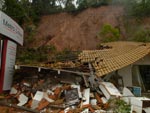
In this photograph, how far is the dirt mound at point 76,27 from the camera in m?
30.2

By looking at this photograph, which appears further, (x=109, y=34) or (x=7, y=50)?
(x=109, y=34)

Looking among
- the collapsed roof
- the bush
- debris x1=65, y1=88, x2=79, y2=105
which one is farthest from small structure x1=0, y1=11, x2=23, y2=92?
the bush

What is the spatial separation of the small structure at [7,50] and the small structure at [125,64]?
399 cm

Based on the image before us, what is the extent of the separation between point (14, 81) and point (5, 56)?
6.49ft

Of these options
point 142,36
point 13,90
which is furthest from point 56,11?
point 13,90

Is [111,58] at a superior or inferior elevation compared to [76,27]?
inferior

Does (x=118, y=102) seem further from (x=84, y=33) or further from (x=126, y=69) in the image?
(x=84, y=33)

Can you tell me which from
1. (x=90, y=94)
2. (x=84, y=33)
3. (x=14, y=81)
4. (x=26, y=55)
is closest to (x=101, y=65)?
(x=90, y=94)

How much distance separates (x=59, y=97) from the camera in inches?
519

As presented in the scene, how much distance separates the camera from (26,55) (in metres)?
22.0

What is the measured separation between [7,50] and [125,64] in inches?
249

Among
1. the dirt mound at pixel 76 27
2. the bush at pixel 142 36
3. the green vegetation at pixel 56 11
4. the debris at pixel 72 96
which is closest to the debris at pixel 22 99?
the debris at pixel 72 96

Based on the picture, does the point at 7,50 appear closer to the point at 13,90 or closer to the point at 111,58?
the point at 13,90

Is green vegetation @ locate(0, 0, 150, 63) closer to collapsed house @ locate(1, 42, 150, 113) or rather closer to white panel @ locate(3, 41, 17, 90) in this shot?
white panel @ locate(3, 41, 17, 90)
